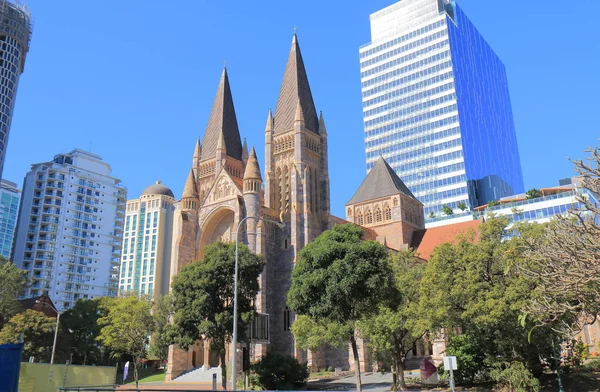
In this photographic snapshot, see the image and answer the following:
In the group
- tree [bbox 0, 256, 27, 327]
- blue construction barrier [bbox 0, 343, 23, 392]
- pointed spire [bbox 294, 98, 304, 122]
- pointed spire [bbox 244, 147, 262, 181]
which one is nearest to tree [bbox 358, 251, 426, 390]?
blue construction barrier [bbox 0, 343, 23, 392]

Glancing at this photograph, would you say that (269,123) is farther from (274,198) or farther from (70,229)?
(70,229)

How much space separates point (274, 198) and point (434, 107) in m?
51.0

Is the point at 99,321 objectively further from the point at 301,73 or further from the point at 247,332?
the point at 301,73

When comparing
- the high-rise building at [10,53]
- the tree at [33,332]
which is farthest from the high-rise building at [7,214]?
the tree at [33,332]

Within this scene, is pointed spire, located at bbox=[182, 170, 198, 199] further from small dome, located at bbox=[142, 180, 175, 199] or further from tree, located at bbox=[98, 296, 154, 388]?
small dome, located at bbox=[142, 180, 175, 199]

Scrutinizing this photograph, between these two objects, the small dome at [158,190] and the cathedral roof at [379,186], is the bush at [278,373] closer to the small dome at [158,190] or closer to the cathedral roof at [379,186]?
the cathedral roof at [379,186]

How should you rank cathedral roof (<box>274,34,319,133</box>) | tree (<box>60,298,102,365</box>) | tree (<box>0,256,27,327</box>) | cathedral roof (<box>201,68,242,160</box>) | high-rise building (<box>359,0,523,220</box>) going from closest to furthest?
1. tree (<box>0,256,27,327</box>)
2. tree (<box>60,298,102,365</box>)
3. cathedral roof (<box>274,34,319,133</box>)
4. cathedral roof (<box>201,68,242,160</box>)
5. high-rise building (<box>359,0,523,220</box>)

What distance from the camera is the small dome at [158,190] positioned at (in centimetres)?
13362

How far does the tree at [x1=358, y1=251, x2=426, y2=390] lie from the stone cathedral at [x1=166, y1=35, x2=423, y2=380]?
50.3 ft

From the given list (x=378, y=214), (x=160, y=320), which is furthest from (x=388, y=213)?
(x=160, y=320)

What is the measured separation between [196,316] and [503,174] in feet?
298

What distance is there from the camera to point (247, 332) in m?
36.8

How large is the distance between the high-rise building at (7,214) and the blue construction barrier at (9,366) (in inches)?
4299

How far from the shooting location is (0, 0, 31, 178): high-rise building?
7844 cm
